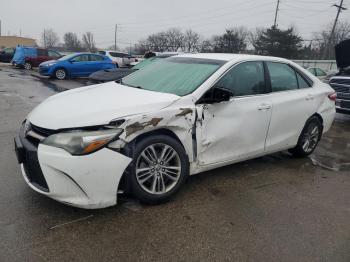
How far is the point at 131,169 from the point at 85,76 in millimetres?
14555

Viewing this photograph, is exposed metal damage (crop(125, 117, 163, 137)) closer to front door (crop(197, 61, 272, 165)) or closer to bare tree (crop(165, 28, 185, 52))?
front door (crop(197, 61, 272, 165))

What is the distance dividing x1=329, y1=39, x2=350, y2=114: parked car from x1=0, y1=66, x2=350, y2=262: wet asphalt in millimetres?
4946

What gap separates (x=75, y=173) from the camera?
104 inches

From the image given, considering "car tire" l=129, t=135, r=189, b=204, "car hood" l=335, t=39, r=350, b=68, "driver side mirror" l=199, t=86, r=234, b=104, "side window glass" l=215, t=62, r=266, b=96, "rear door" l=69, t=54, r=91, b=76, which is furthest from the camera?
"rear door" l=69, t=54, r=91, b=76

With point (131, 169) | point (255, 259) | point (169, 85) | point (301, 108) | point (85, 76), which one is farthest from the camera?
point (85, 76)

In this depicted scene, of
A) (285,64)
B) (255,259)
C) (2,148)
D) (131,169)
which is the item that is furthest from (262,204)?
(2,148)

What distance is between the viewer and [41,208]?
301 cm

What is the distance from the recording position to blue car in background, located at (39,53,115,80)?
50.6ft

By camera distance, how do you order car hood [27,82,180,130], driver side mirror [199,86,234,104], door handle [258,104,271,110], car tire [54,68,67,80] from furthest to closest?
car tire [54,68,67,80] < door handle [258,104,271,110] < driver side mirror [199,86,234,104] < car hood [27,82,180,130]

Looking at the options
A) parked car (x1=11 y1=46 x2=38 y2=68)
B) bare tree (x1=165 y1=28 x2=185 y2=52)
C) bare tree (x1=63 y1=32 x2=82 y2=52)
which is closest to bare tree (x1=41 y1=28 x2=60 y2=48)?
bare tree (x1=63 y1=32 x2=82 y2=52)

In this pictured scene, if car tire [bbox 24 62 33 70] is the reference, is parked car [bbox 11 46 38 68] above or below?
above

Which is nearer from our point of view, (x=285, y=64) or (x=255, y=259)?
(x=255, y=259)

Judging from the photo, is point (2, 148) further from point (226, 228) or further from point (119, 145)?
point (226, 228)

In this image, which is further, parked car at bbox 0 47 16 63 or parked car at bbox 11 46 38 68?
parked car at bbox 0 47 16 63
